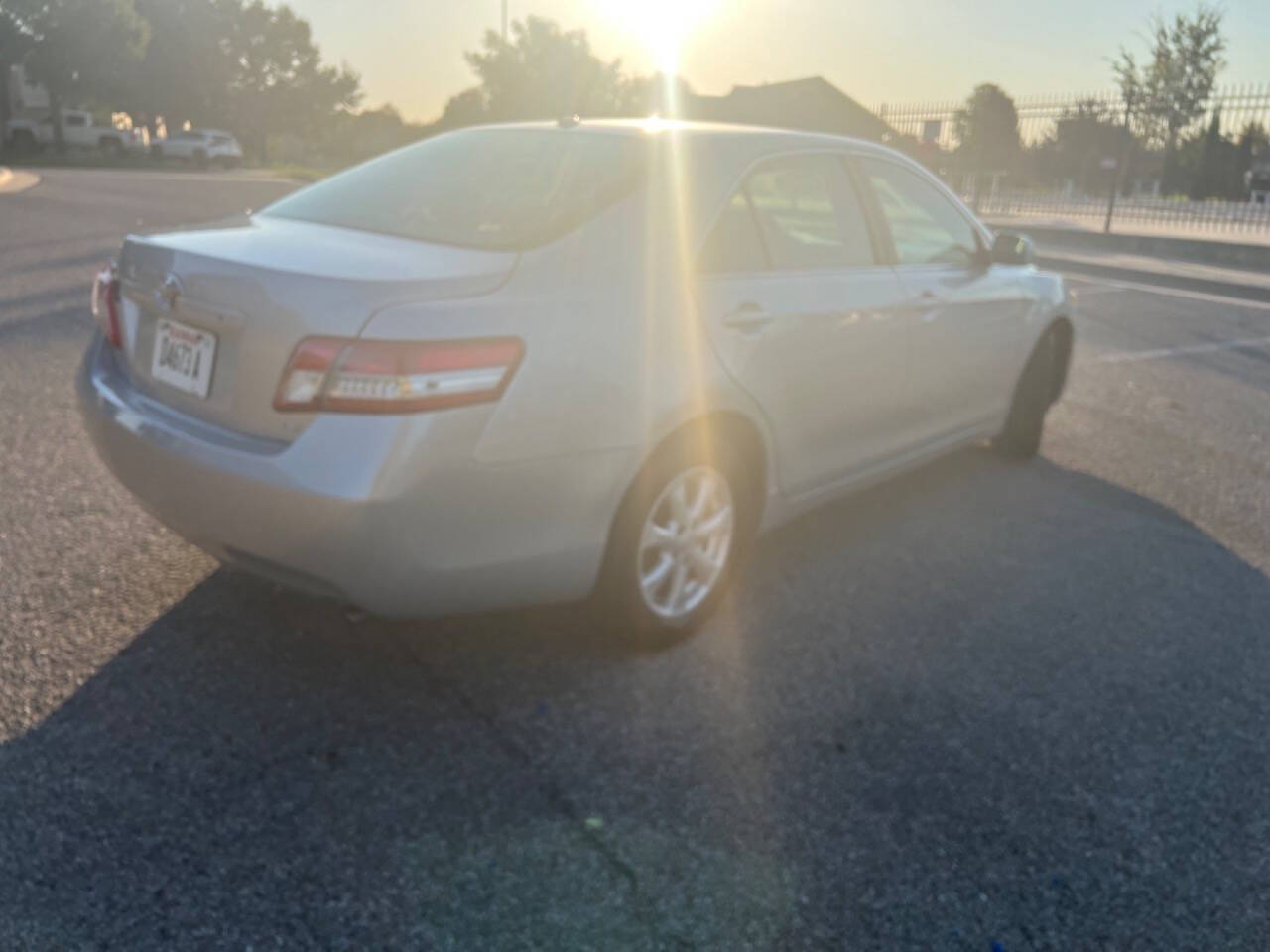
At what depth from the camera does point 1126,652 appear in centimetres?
359

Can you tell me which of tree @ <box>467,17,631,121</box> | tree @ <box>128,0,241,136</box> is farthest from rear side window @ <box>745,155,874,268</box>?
tree @ <box>128,0,241,136</box>

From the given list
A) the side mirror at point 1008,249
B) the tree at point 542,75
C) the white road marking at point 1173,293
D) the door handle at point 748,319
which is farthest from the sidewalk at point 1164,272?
the tree at point 542,75

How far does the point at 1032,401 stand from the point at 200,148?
59661mm

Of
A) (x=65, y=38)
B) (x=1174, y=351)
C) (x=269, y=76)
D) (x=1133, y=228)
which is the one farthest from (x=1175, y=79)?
(x=269, y=76)

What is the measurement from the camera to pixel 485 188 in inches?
136

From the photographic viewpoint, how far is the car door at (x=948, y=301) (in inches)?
168

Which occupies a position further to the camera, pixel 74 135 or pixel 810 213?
pixel 74 135

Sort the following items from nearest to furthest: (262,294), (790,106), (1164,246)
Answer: (262,294), (1164,246), (790,106)

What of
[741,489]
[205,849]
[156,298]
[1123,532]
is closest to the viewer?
[205,849]

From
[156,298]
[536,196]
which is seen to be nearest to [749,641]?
[536,196]

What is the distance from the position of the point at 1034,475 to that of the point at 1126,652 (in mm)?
1992

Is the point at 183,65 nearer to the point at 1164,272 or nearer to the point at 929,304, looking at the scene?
the point at 1164,272

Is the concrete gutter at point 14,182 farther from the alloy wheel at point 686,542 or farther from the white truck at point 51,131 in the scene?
the white truck at point 51,131

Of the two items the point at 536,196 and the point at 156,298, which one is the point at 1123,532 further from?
the point at 156,298
